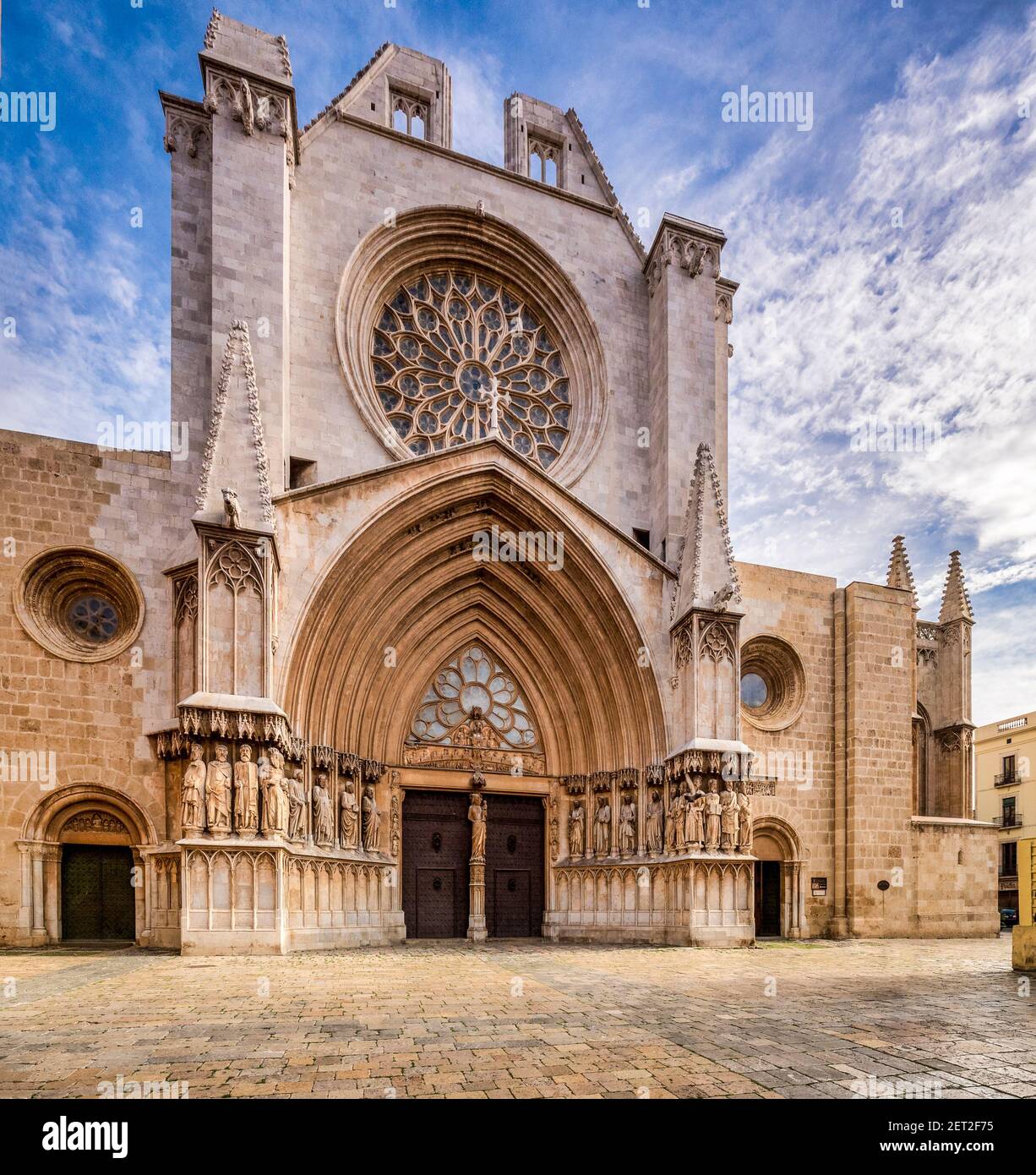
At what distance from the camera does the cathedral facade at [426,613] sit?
12.5 m

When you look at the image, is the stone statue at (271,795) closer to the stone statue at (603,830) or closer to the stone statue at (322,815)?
the stone statue at (322,815)

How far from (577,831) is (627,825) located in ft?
4.01

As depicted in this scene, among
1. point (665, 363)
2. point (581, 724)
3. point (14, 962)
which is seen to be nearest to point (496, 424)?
point (665, 363)

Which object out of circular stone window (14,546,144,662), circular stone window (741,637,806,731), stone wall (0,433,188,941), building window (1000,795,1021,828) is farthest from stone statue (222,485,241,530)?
building window (1000,795,1021,828)

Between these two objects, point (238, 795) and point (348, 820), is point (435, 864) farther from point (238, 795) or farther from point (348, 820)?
point (238, 795)

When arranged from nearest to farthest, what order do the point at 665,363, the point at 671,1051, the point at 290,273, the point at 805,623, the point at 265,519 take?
the point at 671,1051 < the point at 265,519 < the point at 290,273 < the point at 665,363 < the point at 805,623

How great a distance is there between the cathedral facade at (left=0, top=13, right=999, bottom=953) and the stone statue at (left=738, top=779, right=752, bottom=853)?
0.19 ft

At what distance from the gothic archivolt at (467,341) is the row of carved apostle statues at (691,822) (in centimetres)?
703

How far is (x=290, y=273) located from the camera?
50.6 feet

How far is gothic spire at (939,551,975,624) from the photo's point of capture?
23.3 m

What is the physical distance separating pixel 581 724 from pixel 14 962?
33.7ft

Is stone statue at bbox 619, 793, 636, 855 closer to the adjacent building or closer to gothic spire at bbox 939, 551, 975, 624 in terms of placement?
gothic spire at bbox 939, 551, 975, 624
